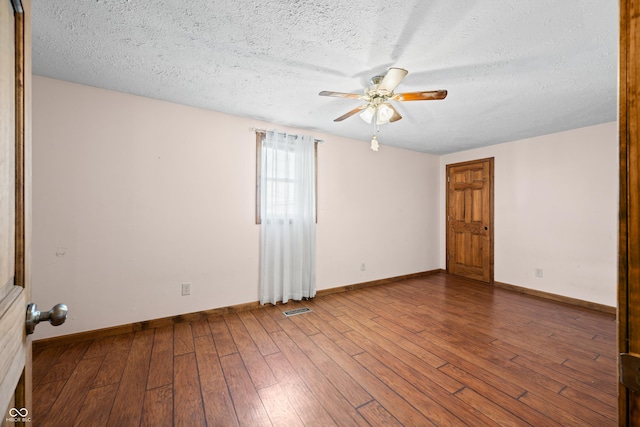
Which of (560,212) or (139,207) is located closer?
A: (139,207)

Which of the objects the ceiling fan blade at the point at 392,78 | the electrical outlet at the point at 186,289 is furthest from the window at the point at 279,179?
the ceiling fan blade at the point at 392,78

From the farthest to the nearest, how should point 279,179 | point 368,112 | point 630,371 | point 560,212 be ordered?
point 560,212 < point 279,179 < point 368,112 < point 630,371

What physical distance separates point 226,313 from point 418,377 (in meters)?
2.14

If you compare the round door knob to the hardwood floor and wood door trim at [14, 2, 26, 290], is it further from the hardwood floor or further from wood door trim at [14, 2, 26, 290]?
the hardwood floor

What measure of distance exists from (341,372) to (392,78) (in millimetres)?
2241

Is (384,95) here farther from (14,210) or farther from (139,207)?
(139,207)

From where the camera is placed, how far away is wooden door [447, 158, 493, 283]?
14.2ft

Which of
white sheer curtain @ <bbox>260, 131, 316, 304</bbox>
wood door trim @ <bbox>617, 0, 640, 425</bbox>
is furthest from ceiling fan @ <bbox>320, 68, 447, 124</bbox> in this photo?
wood door trim @ <bbox>617, 0, 640, 425</bbox>

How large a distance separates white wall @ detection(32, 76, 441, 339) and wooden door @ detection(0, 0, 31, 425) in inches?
85.1

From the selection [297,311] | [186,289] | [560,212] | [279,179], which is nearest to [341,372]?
[297,311]

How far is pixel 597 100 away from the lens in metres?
2.55

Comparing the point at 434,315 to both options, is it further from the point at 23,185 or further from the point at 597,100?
the point at 23,185

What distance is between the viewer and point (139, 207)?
2.58 m

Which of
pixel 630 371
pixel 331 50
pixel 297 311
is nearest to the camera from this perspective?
pixel 630 371
